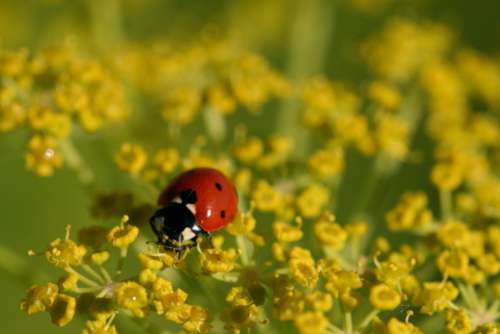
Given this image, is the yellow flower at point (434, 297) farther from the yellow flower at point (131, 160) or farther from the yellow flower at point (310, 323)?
the yellow flower at point (131, 160)

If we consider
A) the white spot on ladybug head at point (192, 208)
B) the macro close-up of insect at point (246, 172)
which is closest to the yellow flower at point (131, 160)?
the macro close-up of insect at point (246, 172)

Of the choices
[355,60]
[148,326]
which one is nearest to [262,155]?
[148,326]

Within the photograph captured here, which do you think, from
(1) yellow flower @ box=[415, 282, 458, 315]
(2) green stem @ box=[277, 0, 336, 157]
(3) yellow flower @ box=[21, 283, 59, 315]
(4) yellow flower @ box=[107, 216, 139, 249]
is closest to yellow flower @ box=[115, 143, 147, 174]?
(4) yellow flower @ box=[107, 216, 139, 249]

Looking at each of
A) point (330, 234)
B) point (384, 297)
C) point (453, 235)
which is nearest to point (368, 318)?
point (384, 297)

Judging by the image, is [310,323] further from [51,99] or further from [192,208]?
[51,99]

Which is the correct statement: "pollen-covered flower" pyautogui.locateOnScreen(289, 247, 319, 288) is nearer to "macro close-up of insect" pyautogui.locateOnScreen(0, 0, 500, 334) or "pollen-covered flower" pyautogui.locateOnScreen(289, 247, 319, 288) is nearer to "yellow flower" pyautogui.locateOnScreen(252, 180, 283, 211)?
"macro close-up of insect" pyautogui.locateOnScreen(0, 0, 500, 334)
